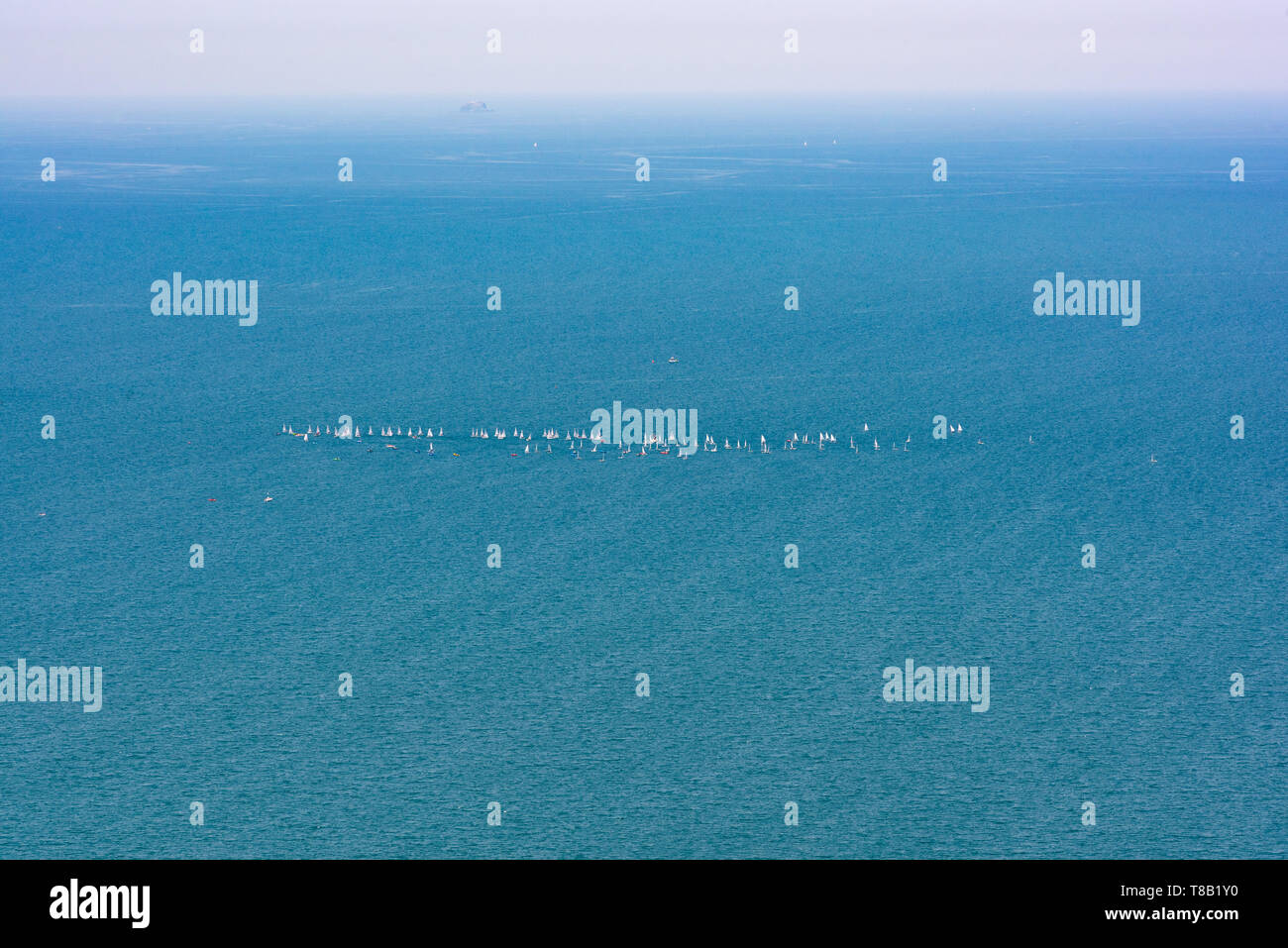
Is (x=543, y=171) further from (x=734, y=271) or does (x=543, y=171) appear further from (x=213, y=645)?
(x=213, y=645)

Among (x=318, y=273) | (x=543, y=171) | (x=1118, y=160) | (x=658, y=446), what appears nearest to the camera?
(x=658, y=446)

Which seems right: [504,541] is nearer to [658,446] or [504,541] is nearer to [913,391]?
[658,446]

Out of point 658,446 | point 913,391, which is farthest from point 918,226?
point 658,446

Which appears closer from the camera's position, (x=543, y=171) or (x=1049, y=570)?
(x=1049, y=570)

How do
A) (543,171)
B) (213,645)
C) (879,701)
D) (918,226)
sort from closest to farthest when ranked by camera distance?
(879,701), (213,645), (918,226), (543,171)

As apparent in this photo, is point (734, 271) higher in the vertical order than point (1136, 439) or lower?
higher

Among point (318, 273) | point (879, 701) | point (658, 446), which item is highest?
point (318, 273)
